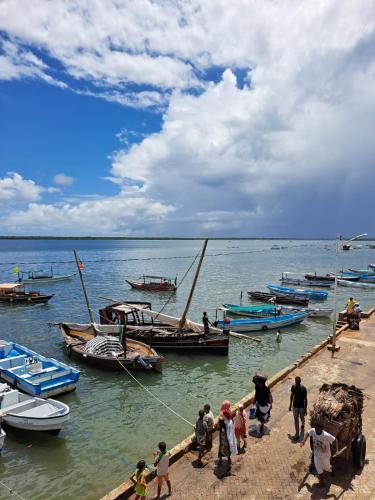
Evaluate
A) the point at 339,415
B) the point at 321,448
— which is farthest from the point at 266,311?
the point at 321,448

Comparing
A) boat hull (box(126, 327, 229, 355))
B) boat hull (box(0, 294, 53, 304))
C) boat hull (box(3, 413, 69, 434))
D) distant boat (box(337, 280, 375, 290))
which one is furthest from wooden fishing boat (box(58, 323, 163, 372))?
distant boat (box(337, 280, 375, 290))

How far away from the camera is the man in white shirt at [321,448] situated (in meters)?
8.56

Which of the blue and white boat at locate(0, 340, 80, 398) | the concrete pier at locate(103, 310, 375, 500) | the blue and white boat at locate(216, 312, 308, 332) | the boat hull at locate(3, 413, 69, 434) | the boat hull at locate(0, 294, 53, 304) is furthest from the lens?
the boat hull at locate(0, 294, 53, 304)

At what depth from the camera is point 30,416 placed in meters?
13.7

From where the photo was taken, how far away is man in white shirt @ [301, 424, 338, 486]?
8562mm

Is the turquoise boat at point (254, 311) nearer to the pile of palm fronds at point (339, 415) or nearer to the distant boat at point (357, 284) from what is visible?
the pile of palm fronds at point (339, 415)

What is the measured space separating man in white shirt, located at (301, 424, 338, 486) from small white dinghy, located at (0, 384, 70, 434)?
918cm

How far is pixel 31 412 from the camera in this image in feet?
47.0

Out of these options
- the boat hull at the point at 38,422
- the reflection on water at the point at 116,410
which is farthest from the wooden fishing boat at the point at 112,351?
the boat hull at the point at 38,422

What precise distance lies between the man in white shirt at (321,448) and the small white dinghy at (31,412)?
9184 mm

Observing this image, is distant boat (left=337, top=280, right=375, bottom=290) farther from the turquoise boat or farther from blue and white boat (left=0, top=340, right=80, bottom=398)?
blue and white boat (left=0, top=340, right=80, bottom=398)

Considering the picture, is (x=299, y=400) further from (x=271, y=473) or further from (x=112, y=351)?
(x=112, y=351)

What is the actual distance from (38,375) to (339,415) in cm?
1359

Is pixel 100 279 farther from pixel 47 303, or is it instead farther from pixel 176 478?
pixel 176 478
